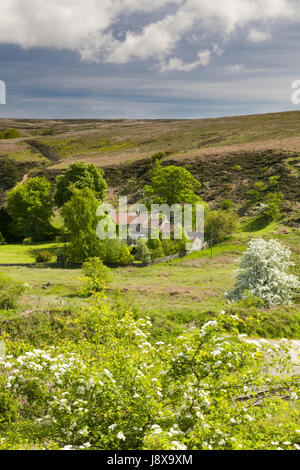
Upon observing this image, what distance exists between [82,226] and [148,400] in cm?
3318

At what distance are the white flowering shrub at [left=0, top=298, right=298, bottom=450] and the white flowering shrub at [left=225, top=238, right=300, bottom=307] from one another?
→ 13573 millimetres

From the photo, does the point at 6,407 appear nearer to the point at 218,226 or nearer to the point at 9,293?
the point at 9,293

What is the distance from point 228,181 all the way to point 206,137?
115 ft

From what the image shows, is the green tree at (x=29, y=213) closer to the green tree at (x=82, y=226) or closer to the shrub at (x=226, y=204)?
the green tree at (x=82, y=226)

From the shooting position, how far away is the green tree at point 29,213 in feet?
168

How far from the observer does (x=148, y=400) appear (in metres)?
6.12

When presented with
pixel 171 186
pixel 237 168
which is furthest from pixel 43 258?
pixel 237 168

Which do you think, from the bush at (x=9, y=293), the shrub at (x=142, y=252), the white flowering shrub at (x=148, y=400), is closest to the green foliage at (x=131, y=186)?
the shrub at (x=142, y=252)

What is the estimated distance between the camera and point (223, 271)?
3300 centimetres

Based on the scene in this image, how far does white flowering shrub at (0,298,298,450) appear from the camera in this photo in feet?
19.5

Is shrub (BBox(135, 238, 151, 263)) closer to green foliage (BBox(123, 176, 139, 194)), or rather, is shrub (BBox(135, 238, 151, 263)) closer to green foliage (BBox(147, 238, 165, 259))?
green foliage (BBox(147, 238, 165, 259))

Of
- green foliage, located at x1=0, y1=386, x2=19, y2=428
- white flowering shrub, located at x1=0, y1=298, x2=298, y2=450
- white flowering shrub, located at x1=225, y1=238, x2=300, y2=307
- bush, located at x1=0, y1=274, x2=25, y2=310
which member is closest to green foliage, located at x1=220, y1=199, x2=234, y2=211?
white flowering shrub, located at x1=225, y1=238, x2=300, y2=307
